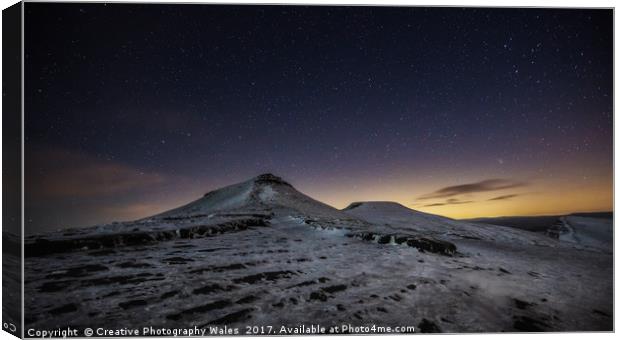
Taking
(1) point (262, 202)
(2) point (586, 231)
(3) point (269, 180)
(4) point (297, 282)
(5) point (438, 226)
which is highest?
(3) point (269, 180)

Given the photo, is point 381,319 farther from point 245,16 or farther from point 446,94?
point 245,16

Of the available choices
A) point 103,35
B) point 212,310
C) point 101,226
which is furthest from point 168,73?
point 212,310

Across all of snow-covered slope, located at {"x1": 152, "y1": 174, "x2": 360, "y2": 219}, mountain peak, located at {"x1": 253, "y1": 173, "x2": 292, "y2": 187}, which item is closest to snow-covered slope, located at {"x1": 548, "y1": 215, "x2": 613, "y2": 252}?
snow-covered slope, located at {"x1": 152, "y1": 174, "x2": 360, "y2": 219}

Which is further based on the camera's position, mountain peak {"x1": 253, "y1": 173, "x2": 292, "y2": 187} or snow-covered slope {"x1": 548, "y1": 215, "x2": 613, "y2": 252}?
mountain peak {"x1": 253, "y1": 173, "x2": 292, "y2": 187}

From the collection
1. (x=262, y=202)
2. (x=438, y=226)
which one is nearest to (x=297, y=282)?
(x=438, y=226)

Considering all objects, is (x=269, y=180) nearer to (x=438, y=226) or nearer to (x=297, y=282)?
(x=438, y=226)

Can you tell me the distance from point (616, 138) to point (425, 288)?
16.0 ft

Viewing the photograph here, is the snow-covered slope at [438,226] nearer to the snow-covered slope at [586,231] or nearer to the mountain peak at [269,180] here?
the snow-covered slope at [586,231]

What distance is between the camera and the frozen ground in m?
6.54

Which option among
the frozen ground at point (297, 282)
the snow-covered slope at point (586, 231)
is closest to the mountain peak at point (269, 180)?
the frozen ground at point (297, 282)

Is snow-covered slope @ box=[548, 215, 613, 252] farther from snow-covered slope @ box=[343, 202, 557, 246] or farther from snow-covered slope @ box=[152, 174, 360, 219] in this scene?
snow-covered slope @ box=[152, 174, 360, 219]

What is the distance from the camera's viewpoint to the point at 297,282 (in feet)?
24.2

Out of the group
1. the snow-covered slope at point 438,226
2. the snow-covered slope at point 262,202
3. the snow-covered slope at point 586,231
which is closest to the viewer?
the snow-covered slope at point 586,231

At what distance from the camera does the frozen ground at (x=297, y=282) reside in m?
6.54
